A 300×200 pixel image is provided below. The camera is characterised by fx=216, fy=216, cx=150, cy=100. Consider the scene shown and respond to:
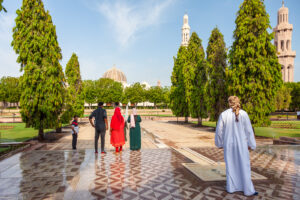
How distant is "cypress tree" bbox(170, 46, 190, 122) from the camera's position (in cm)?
2715

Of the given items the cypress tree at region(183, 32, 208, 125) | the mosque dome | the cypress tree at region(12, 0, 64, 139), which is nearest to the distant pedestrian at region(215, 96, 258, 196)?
the cypress tree at region(12, 0, 64, 139)

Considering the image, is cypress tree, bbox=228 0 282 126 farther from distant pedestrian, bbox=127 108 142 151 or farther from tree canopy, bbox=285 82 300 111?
tree canopy, bbox=285 82 300 111

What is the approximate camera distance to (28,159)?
7719mm

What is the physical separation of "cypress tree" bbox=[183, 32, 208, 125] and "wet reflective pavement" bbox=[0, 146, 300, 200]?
15.1m

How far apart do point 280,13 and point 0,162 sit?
325 feet

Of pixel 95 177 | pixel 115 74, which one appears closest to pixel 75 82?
pixel 95 177

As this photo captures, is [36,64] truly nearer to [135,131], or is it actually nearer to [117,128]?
[117,128]

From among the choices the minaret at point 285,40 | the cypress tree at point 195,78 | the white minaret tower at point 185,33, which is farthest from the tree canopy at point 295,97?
the cypress tree at point 195,78

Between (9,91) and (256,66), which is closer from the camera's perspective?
(256,66)

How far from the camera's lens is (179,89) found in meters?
27.4

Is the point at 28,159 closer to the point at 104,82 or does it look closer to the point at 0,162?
the point at 0,162

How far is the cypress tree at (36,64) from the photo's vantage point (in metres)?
12.4

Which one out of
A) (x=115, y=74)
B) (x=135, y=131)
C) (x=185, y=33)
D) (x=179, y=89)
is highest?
(x=185, y=33)

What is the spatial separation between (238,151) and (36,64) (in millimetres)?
12109
